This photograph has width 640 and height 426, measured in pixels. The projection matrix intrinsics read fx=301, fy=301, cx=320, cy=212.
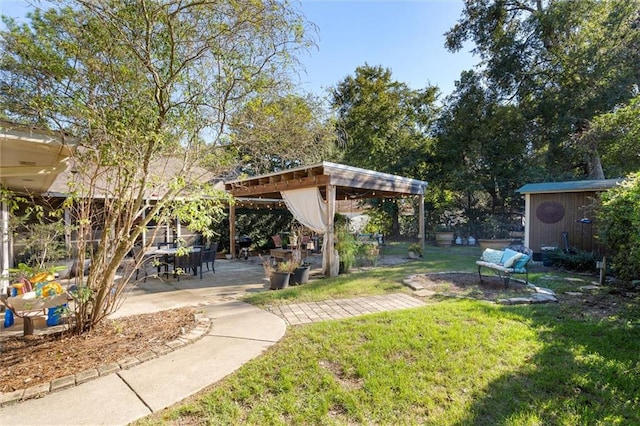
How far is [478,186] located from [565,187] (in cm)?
574

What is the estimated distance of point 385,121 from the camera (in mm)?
17266

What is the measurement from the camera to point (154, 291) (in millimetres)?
6262

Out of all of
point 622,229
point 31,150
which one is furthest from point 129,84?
point 622,229

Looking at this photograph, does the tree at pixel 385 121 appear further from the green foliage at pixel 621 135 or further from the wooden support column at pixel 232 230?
the wooden support column at pixel 232 230

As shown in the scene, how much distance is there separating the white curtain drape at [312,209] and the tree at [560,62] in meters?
11.2

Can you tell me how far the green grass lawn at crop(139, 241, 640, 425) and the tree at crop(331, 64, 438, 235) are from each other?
13407 millimetres

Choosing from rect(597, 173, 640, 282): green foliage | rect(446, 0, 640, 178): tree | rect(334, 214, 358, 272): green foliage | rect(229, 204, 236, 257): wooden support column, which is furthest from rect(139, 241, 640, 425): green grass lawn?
rect(446, 0, 640, 178): tree

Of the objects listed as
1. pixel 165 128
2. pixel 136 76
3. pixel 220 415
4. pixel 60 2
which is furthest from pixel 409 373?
pixel 60 2

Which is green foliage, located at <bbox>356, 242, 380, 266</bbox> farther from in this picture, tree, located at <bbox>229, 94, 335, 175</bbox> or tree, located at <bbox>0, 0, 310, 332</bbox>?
tree, located at <bbox>0, 0, 310, 332</bbox>

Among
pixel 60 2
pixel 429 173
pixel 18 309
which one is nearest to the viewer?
pixel 60 2

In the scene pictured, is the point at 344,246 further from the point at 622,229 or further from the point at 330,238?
the point at 622,229

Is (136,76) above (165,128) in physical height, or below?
above

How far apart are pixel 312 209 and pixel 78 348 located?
525 centimetres

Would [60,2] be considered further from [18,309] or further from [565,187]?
[565,187]
